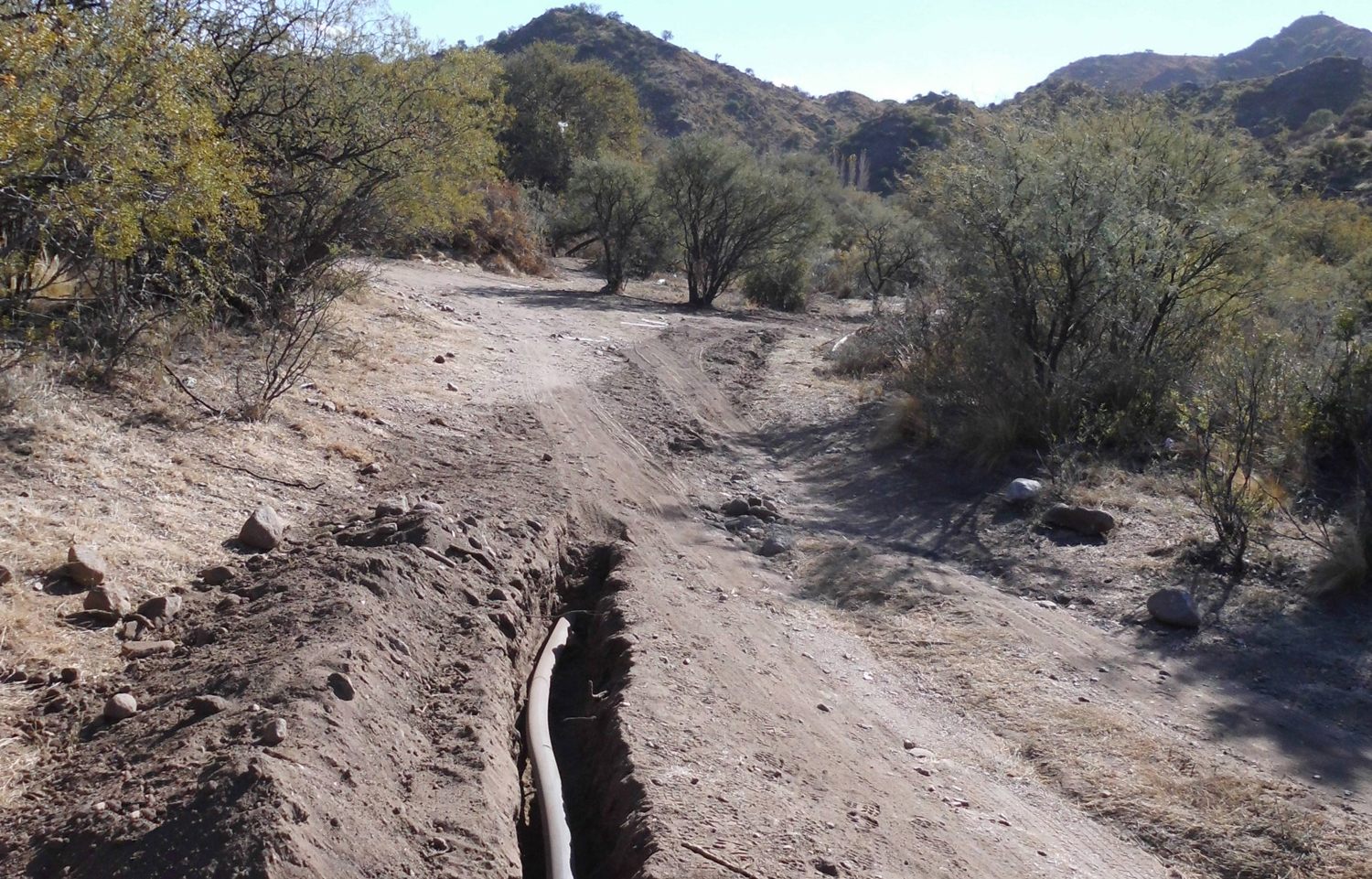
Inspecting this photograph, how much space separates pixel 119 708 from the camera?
13.1ft

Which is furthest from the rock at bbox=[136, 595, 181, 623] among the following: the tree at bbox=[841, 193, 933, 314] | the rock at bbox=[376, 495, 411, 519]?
the tree at bbox=[841, 193, 933, 314]

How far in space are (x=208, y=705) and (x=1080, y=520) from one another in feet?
21.3

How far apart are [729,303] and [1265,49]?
9691 cm

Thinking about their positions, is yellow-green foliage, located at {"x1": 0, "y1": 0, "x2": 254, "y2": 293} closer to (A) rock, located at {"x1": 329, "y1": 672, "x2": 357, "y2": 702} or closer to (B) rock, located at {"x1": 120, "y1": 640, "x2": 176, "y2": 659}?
(B) rock, located at {"x1": 120, "y1": 640, "x2": 176, "y2": 659}

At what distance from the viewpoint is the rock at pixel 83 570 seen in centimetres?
481

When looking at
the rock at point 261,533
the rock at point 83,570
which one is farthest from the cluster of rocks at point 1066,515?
the rock at point 83,570

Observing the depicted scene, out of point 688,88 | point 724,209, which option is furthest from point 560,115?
point 688,88

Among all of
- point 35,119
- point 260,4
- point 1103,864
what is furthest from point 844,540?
point 260,4

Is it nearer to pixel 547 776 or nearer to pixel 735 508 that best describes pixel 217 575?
pixel 547 776

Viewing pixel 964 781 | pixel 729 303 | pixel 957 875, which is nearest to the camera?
pixel 957 875

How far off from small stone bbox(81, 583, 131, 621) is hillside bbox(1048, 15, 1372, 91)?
94.2m

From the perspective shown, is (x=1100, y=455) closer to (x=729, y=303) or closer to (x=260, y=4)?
(x=260, y=4)

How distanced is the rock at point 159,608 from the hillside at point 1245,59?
309 feet

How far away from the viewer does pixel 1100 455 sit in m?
9.40
